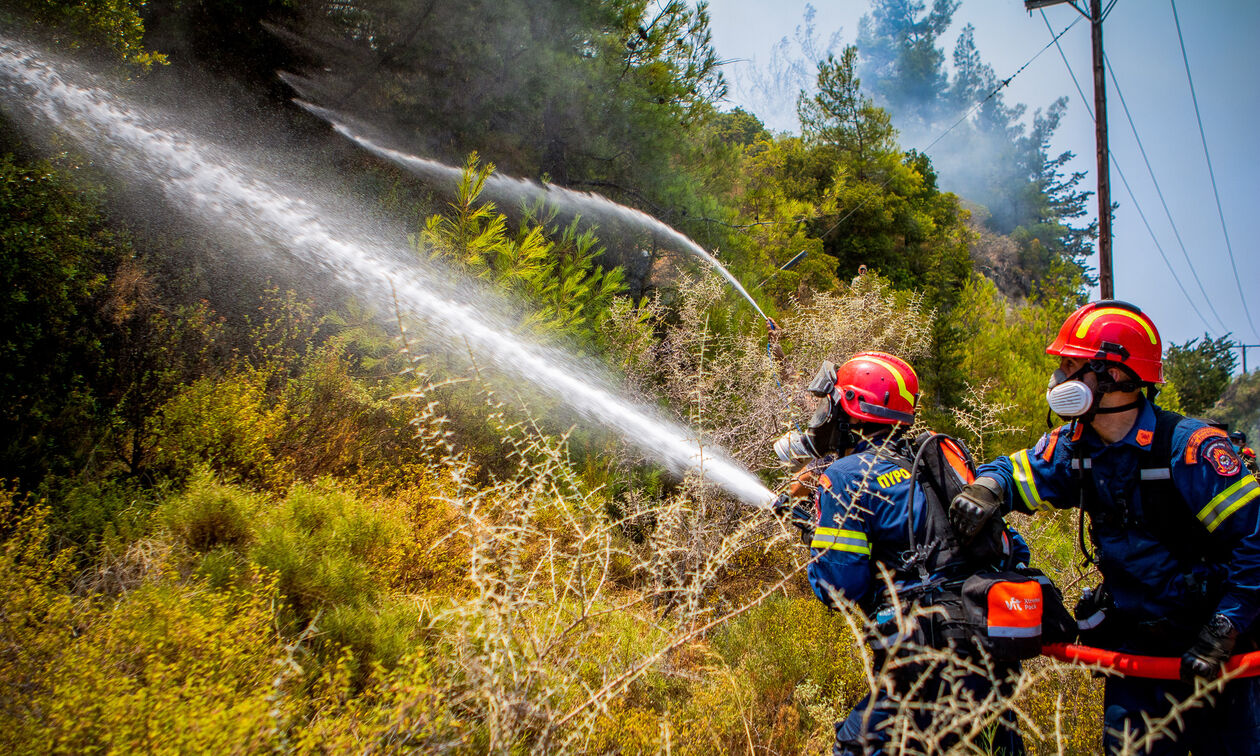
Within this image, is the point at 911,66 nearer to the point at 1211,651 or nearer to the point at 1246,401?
the point at 1246,401

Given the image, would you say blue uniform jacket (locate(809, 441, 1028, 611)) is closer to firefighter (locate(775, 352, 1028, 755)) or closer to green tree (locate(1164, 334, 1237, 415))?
firefighter (locate(775, 352, 1028, 755))

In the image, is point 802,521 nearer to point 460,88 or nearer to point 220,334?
point 220,334

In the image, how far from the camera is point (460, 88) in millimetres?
7855

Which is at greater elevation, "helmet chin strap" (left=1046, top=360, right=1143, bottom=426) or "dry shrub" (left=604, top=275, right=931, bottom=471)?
"helmet chin strap" (left=1046, top=360, right=1143, bottom=426)

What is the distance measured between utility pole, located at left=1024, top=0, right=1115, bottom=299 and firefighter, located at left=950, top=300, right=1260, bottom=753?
1055cm

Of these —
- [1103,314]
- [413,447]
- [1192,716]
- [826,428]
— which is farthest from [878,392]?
[413,447]

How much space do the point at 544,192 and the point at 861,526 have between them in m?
7.04

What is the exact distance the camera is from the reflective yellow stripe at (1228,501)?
2.27 metres

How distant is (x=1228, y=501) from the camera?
90.0 inches

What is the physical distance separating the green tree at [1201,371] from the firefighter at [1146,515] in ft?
106

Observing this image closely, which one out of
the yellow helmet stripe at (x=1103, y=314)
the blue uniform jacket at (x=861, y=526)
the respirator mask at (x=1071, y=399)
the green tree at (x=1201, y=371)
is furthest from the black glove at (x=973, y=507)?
the green tree at (x=1201, y=371)

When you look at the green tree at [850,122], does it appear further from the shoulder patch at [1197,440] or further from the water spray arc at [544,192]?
the shoulder patch at [1197,440]

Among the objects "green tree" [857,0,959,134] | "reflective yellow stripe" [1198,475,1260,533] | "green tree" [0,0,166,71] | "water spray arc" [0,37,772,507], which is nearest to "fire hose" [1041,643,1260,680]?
"reflective yellow stripe" [1198,475,1260,533]

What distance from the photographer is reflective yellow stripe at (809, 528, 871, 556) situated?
2.53 meters
